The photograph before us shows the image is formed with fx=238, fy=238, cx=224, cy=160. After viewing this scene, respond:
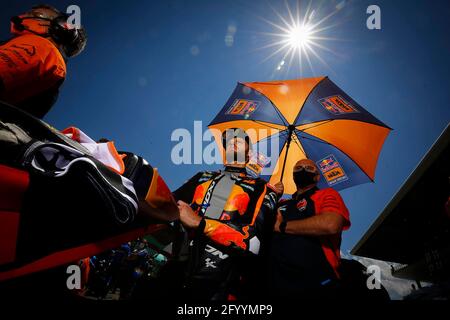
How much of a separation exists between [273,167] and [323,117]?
1.36 meters

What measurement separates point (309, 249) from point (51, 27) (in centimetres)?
262

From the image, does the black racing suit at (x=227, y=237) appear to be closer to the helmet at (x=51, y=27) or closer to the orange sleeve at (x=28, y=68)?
the orange sleeve at (x=28, y=68)

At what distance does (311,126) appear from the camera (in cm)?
487

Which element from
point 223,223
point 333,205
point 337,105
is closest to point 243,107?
point 337,105

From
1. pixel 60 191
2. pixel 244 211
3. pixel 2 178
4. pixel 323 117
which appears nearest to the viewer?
pixel 2 178

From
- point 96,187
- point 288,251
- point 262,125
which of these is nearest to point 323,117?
point 262,125

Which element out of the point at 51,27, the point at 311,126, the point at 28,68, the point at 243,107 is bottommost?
the point at 28,68

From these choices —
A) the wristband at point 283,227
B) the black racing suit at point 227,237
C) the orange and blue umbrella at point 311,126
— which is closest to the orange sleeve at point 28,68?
the black racing suit at point 227,237

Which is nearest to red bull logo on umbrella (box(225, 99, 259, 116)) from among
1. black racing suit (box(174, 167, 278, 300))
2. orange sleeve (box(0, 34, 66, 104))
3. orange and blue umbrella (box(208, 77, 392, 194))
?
orange and blue umbrella (box(208, 77, 392, 194))

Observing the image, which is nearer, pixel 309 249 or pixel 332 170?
pixel 309 249

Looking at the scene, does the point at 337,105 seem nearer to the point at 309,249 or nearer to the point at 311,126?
the point at 311,126
